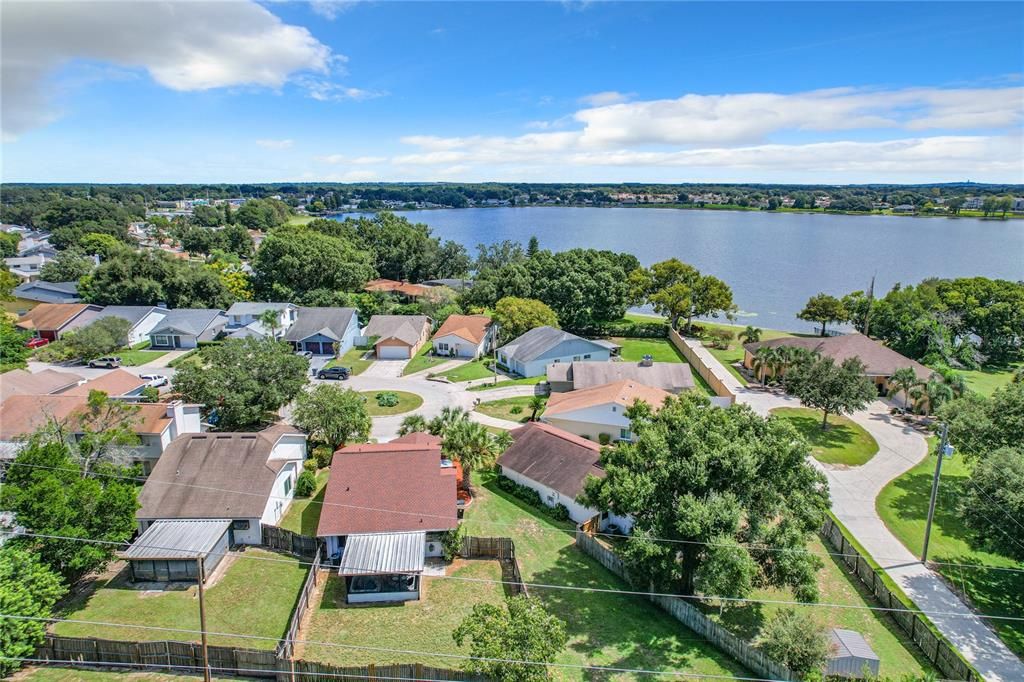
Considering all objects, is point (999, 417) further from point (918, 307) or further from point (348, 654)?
point (918, 307)

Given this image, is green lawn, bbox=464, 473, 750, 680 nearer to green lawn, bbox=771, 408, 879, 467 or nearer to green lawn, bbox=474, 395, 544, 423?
green lawn, bbox=474, 395, 544, 423

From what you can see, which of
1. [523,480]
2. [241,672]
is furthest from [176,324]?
[241,672]

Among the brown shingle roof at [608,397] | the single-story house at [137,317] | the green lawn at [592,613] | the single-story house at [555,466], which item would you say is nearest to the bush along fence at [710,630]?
the green lawn at [592,613]

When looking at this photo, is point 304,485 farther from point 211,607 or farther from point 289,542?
point 211,607

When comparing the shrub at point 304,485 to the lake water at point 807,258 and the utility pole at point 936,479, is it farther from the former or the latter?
the lake water at point 807,258

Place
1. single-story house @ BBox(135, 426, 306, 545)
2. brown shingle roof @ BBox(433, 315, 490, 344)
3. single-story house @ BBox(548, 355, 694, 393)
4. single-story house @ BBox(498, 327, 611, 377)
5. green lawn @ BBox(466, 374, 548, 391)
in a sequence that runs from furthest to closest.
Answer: brown shingle roof @ BBox(433, 315, 490, 344) < single-story house @ BBox(498, 327, 611, 377) < green lawn @ BBox(466, 374, 548, 391) < single-story house @ BBox(548, 355, 694, 393) < single-story house @ BBox(135, 426, 306, 545)

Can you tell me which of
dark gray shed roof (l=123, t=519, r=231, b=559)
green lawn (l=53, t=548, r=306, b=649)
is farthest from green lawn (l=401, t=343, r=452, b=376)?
green lawn (l=53, t=548, r=306, b=649)

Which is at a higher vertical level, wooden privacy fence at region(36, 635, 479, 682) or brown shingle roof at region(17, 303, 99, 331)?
brown shingle roof at region(17, 303, 99, 331)
